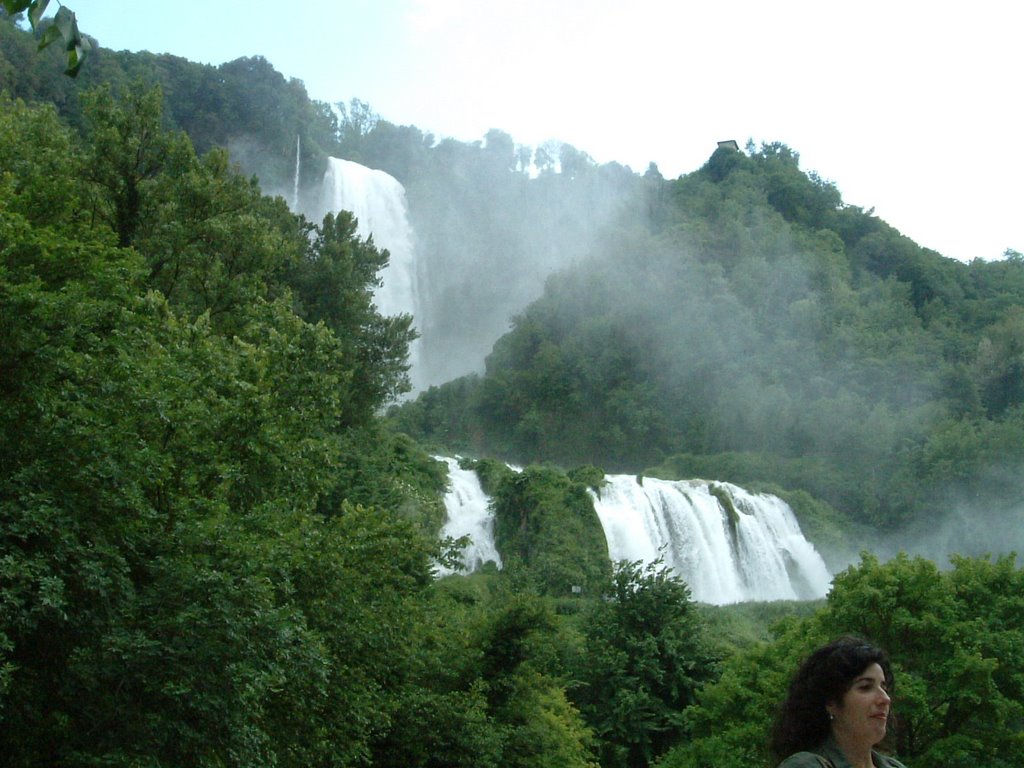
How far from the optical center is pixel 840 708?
144 inches

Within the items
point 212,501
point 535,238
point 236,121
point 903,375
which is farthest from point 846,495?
point 212,501

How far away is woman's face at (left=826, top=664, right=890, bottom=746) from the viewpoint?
3.56 metres

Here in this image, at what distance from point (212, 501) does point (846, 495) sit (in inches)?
2343

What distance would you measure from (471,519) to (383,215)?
4073 cm

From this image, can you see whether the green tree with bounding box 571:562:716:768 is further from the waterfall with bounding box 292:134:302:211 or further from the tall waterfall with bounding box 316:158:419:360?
the waterfall with bounding box 292:134:302:211

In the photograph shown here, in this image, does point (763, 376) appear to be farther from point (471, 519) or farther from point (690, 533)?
point (471, 519)

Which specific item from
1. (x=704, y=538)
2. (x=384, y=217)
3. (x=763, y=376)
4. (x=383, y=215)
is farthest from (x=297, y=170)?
(x=704, y=538)

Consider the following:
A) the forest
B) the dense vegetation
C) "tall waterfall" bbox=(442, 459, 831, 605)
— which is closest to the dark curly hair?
the forest

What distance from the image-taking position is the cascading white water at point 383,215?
76750 millimetres

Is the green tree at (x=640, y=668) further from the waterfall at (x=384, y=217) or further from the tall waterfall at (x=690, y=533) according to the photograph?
the waterfall at (x=384, y=217)

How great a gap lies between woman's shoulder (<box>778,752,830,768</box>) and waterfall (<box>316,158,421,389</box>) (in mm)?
71982

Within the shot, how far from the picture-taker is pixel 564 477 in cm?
4706

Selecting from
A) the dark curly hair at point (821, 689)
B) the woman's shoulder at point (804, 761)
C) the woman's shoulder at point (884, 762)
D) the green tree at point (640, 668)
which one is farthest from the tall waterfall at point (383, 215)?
the woman's shoulder at point (804, 761)

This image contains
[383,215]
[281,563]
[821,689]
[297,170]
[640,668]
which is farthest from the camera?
[383,215]
